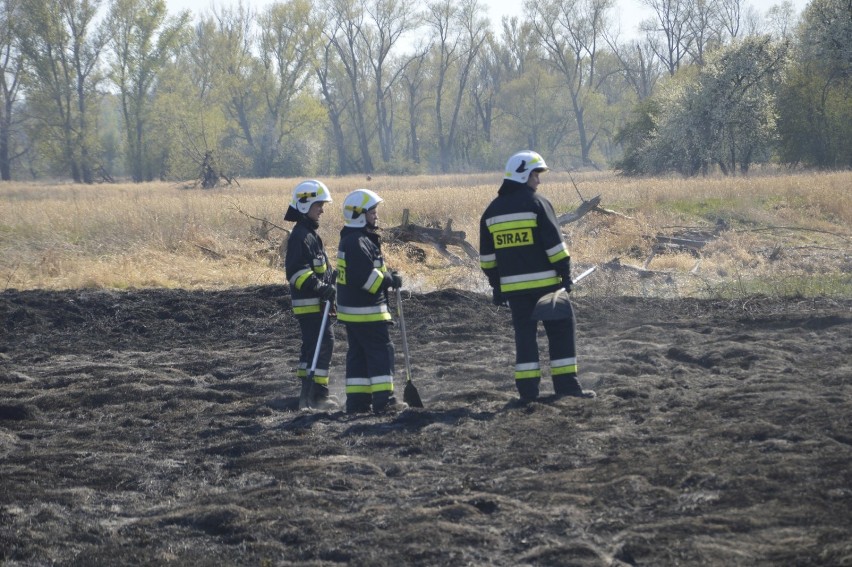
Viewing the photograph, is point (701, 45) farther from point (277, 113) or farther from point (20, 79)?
point (20, 79)

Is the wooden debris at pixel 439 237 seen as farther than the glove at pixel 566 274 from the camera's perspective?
Yes

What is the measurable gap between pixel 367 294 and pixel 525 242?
1.41 m

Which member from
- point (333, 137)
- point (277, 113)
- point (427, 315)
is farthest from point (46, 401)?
point (333, 137)

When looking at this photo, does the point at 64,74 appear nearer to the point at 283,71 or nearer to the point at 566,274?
the point at 283,71

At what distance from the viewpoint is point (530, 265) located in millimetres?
8453

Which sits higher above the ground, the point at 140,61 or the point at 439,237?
the point at 140,61

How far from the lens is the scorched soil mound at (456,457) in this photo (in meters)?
5.16

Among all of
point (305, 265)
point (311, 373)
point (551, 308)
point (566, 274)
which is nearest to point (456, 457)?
point (551, 308)

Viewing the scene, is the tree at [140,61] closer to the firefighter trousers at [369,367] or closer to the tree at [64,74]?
the tree at [64,74]

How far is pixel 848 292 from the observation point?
43.7 feet

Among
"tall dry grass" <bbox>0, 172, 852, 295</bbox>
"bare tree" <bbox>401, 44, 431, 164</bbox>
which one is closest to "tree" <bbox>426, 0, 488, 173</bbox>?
"bare tree" <bbox>401, 44, 431, 164</bbox>

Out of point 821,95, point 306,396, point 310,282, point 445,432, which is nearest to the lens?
point 445,432

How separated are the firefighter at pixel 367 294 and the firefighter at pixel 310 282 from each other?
1.43ft

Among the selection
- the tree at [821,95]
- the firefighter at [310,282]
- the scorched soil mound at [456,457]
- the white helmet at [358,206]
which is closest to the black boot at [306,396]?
the firefighter at [310,282]
